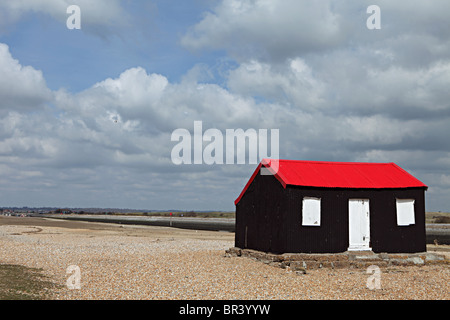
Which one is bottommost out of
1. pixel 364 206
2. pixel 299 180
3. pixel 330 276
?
pixel 330 276

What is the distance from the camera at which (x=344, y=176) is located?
77.5 feet

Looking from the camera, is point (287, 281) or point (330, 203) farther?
point (330, 203)

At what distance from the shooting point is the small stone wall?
67.1 ft

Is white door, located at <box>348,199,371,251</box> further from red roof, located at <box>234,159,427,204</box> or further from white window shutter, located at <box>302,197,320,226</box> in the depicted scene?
white window shutter, located at <box>302,197,320,226</box>

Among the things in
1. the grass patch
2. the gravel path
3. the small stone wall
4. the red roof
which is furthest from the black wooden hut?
the grass patch

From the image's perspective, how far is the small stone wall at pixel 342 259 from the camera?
20453 mm

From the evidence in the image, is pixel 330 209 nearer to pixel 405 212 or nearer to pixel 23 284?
pixel 405 212

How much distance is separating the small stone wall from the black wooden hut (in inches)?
15.4

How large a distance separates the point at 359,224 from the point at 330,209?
73.9 inches

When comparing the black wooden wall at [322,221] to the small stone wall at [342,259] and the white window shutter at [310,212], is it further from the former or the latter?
the small stone wall at [342,259]
